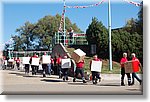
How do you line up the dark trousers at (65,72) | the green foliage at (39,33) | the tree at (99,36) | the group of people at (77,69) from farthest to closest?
the tree at (99,36) → the green foliage at (39,33) → the dark trousers at (65,72) → the group of people at (77,69)

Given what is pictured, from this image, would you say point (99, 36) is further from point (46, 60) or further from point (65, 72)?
point (65, 72)

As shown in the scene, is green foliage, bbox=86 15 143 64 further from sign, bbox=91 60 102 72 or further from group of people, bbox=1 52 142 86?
sign, bbox=91 60 102 72

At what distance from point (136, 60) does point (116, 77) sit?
9.37ft

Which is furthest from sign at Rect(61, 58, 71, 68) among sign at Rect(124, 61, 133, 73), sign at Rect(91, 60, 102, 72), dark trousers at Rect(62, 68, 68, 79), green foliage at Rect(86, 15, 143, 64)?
sign at Rect(124, 61, 133, 73)

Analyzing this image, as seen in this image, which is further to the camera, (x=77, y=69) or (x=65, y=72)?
(x=65, y=72)

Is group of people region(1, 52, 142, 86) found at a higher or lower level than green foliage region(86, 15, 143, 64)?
lower

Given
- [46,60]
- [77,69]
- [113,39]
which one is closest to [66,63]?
[77,69]

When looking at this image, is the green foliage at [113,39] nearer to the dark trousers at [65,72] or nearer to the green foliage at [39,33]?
the green foliage at [39,33]

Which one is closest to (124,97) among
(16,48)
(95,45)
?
(16,48)

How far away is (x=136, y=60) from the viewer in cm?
1080

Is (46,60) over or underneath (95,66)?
over

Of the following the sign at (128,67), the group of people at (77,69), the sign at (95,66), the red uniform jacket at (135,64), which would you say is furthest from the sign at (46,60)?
the red uniform jacket at (135,64)

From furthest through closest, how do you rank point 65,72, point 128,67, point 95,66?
point 65,72 < point 95,66 < point 128,67

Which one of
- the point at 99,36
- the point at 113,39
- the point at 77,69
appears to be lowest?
the point at 77,69
